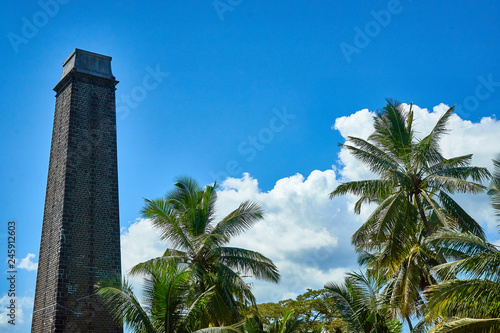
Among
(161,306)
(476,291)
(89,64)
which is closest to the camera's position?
(476,291)

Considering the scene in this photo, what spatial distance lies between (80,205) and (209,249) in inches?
187

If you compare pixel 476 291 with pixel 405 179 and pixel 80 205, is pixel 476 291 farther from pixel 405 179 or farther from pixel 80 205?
pixel 80 205

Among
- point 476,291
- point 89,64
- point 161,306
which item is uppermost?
point 89,64

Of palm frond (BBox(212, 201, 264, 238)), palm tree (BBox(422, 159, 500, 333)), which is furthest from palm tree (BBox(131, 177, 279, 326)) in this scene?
palm tree (BBox(422, 159, 500, 333))

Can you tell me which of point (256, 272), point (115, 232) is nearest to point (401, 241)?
point (256, 272)

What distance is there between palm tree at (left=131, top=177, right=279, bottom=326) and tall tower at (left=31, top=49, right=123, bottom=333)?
1.67 m

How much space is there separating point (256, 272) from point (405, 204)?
17.8 feet

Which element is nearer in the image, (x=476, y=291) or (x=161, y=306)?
(x=476, y=291)

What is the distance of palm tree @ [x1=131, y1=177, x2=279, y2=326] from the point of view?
700 inches

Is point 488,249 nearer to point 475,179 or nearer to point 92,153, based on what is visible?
point 475,179

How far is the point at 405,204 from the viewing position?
17375mm

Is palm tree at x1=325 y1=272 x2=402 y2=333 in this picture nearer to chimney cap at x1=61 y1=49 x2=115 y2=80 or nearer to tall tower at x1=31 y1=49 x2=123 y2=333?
tall tower at x1=31 y1=49 x2=123 y2=333

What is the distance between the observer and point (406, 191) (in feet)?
58.8

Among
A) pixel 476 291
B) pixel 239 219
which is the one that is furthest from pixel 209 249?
pixel 476 291
